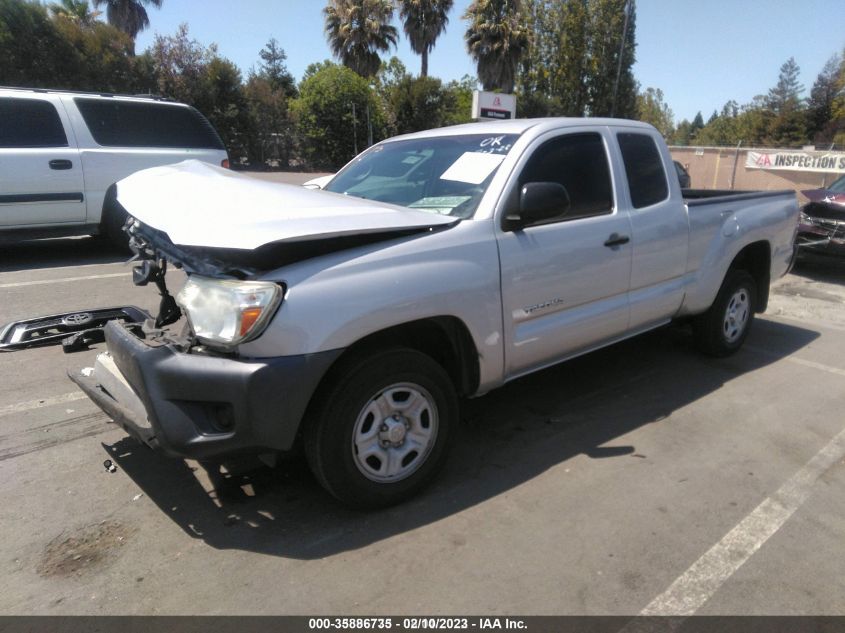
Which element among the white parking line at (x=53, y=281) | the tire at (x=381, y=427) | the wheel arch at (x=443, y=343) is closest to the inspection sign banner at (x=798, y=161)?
the white parking line at (x=53, y=281)

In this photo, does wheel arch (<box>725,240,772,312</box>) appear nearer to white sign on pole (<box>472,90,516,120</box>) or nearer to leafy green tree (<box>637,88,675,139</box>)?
white sign on pole (<box>472,90,516,120</box>)

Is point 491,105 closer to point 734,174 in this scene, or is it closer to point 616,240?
point 734,174

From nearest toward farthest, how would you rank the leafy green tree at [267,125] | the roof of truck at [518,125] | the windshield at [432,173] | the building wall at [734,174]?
the windshield at [432,173]
the roof of truck at [518,125]
the building wall at [734,174]
the leafy green tree at [267,125]

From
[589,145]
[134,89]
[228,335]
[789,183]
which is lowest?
[789,183]

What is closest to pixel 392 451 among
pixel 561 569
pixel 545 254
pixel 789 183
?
pixel 561 569

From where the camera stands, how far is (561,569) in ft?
8.46

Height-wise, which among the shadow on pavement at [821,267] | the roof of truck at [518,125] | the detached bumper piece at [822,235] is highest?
the roof of truck at [518,125]

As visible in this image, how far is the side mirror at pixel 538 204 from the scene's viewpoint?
10.4 ft

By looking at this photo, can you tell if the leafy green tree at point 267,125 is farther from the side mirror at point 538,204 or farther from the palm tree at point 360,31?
the side mirror at point 538,204

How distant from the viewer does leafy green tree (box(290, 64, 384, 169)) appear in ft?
98.6

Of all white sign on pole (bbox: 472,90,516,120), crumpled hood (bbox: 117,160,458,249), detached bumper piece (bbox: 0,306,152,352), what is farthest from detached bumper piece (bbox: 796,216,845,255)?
white sign on pole (bbox: 472,90,516,120)

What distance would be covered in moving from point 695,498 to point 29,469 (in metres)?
3.52

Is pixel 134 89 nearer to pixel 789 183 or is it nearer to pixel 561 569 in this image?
pixel 789 183

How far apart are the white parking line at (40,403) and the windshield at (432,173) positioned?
224 centimetres
